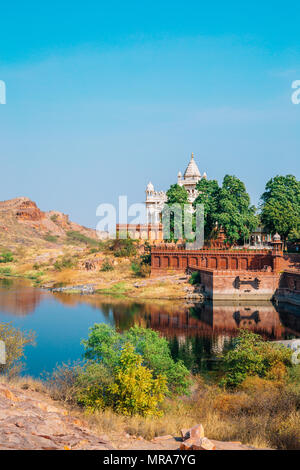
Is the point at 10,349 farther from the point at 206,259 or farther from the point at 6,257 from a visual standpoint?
the point at 6,257

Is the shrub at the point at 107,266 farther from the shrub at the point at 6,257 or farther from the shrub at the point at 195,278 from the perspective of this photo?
the shrub at the point at 6,257

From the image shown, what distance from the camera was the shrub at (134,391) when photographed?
1680cm

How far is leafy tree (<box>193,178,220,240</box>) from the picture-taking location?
66.2 metres

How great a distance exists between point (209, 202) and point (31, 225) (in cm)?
9634

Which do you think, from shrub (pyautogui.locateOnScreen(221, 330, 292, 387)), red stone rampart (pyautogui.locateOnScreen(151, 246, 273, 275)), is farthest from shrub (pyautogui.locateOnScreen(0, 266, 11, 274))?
shrub (pyautogui.locateOnScreen(221, 330, 292, 387))

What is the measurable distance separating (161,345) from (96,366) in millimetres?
4909

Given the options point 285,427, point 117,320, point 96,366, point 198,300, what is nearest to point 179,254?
point 198,300

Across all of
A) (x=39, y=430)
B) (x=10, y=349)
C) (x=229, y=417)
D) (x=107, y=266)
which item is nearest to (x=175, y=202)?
(x=107, y=266)

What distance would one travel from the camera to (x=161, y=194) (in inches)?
3450

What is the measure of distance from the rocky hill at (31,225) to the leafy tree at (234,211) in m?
68.6

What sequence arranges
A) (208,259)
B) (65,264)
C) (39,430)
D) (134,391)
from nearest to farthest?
1. (39,430)
2. (134,391)
3. (208,259)
4. (65,264)

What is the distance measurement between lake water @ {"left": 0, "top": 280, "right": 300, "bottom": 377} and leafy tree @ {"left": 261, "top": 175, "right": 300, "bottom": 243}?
15173 mm

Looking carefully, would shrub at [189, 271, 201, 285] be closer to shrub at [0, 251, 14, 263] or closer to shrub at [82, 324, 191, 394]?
shrub at [82, 324, 191, 394]
